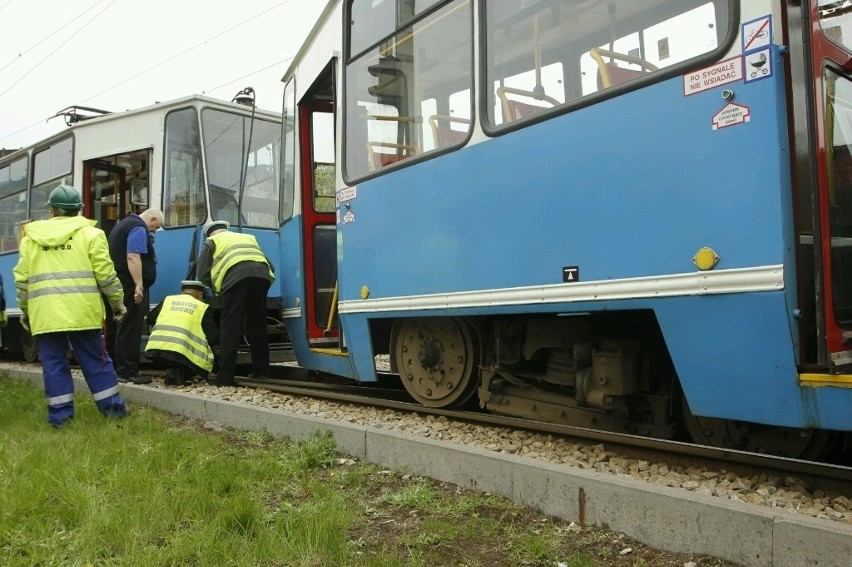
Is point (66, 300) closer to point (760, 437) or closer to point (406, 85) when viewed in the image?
point (406, 85)

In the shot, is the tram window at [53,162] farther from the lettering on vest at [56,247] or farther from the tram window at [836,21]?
the tram window at [836,21]

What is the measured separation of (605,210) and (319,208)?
3.81m

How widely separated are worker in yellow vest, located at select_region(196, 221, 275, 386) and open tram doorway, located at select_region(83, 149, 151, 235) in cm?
248

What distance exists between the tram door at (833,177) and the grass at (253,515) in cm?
114

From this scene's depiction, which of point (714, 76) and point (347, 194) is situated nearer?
point (714, 76)

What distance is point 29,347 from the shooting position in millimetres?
10852

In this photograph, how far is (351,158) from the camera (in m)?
5.48

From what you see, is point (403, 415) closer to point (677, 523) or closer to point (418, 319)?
point (418, 319)

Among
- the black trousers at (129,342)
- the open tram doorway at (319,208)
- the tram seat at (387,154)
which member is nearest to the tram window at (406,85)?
the tram seat at (387,154)

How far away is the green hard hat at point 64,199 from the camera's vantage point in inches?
206

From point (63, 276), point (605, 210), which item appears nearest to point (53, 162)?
point (63, 276)

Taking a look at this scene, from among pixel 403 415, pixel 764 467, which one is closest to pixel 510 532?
pixel 764 467

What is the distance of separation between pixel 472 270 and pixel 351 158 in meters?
1.79

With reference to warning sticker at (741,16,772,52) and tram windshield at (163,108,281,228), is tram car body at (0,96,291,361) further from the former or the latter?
warning sticker at (741,16,772,52)
